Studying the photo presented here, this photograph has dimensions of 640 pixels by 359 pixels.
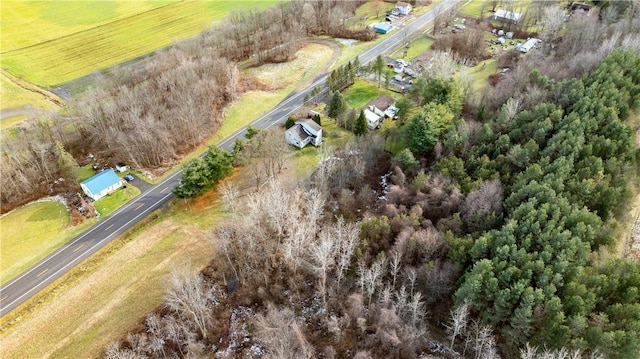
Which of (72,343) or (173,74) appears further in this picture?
(173,74)

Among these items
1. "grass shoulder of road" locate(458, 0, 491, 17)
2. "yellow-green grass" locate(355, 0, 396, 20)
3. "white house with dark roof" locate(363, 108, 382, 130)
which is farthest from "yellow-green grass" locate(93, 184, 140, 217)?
"grass shoulder of road" locate(458, 0, 491, 17)

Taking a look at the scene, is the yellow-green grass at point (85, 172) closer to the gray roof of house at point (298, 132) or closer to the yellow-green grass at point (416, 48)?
the gray roof of house at point (298, 132)

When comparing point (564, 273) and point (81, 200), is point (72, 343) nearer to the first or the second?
point (81, 200)

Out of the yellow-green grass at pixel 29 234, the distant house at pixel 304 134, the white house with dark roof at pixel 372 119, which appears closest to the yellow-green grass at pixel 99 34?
the yellow-green grass at pixel 29 234

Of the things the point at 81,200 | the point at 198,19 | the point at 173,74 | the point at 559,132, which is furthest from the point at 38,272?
the point at 198,19

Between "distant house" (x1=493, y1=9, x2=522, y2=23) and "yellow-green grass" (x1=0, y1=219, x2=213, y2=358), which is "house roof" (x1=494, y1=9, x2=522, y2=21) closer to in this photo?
"distant house" (x1=493, y1=9, x2=522, y2=23)

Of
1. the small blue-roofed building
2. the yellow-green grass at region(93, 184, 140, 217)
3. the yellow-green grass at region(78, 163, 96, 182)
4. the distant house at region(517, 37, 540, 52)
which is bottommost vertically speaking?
the yellow-green grass at region(93, 184, 140, 217)
